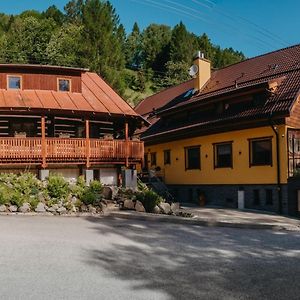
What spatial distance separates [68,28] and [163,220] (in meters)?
44.4

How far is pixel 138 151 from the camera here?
23609 mm

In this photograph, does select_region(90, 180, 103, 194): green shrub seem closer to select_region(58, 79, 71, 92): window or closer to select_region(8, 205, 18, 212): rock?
select_region(8, 205, 18, 212): rock

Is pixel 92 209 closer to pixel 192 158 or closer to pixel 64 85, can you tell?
pixel 64 85

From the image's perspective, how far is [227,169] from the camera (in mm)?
24156

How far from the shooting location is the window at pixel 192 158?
26483mm

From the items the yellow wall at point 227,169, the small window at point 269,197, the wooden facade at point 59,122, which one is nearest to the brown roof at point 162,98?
the yellow wall at point 227,169

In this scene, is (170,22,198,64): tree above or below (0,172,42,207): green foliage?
above

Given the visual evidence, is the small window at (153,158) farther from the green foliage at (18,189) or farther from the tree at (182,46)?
the tree at (182,46)

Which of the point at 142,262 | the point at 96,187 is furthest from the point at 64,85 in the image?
the point at 142,262

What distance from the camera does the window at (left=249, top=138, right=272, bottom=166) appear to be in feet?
71.9

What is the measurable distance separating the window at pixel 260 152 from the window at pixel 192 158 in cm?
430

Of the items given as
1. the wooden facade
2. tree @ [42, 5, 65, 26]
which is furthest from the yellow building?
tree @ [42, 5, 65, 26]

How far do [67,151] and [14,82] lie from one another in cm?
543

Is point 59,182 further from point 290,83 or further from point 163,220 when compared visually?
point 290,83
